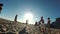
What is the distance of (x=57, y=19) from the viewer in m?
34.5

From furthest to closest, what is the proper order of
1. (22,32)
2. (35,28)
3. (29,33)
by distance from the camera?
(35,28)
(29,33)
(22,32)

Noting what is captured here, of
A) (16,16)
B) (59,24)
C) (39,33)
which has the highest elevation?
(16,16)

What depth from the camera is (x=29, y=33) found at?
70.3 feet

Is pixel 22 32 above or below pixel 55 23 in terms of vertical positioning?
below

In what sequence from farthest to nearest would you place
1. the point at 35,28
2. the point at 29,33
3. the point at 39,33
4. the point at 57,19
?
1. the point at 57,19
2. the point at 35,28
3. the point at 39,33
4. the point at 29,33

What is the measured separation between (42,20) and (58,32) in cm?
556

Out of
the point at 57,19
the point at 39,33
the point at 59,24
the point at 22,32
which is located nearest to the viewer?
the point at 22,32

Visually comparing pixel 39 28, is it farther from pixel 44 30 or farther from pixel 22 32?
pixel 22 32

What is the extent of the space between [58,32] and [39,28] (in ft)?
17.8

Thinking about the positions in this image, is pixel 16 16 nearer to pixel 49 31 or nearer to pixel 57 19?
pixel 49 31

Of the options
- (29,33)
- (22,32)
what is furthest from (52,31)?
(22,32)

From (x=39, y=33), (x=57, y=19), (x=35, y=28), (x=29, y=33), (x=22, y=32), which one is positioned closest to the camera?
(x=22, y=32)

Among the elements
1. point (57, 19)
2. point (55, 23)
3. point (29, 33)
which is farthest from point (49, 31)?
point (57, 19)

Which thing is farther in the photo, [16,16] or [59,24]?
[59,24]
